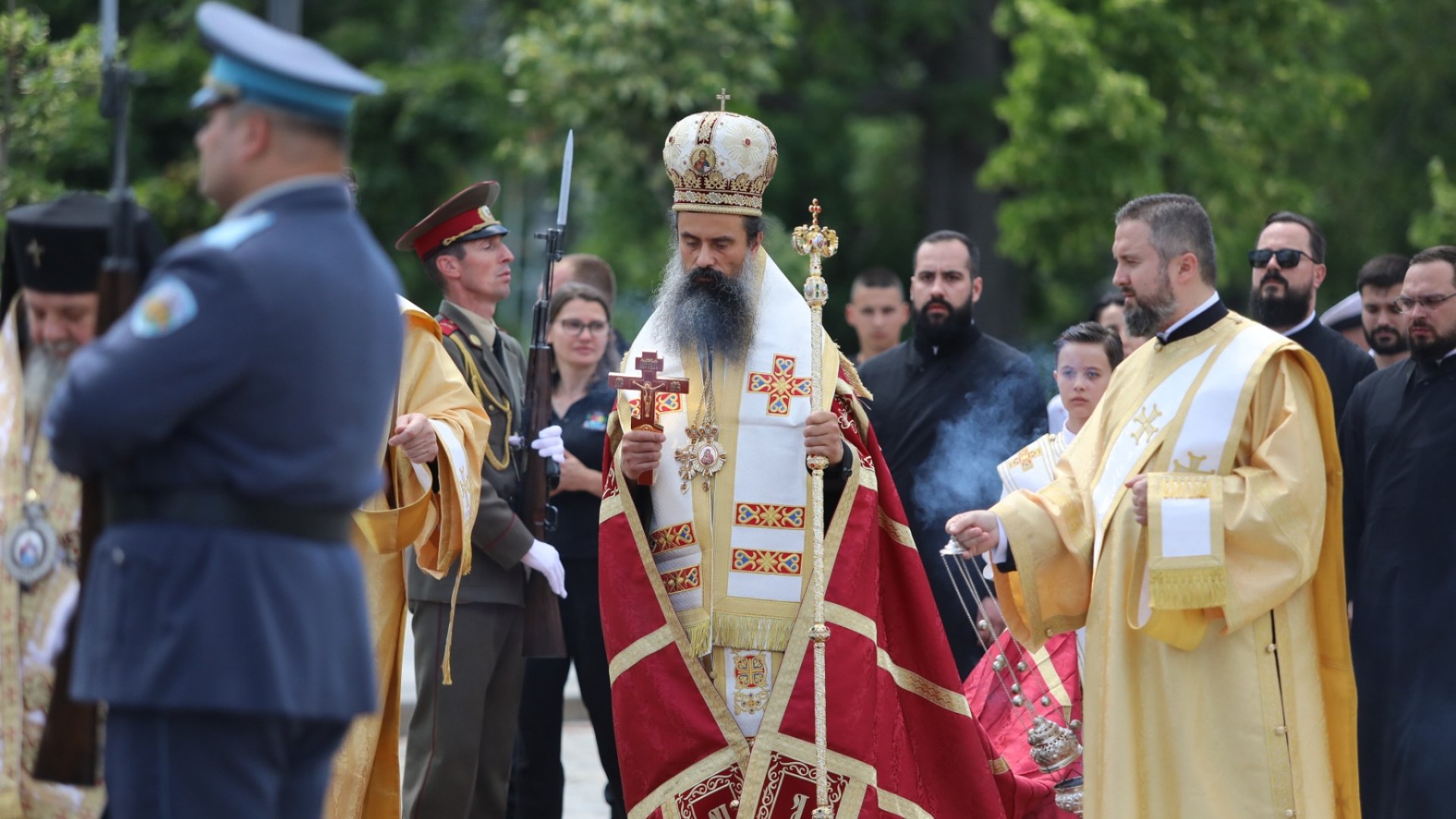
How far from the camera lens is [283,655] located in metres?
3.45

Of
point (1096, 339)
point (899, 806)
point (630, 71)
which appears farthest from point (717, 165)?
point (630, 71)

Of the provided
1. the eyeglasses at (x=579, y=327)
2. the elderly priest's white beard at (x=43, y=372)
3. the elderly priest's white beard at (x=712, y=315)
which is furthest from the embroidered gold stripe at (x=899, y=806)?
the eyeglasses at (x=579, y=327)

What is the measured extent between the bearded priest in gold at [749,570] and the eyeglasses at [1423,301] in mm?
2021

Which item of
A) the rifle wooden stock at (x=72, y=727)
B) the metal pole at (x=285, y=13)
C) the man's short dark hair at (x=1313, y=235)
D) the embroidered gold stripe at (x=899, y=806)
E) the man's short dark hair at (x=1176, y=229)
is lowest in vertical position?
the embroidered gold stripe at (x=899, y=806)

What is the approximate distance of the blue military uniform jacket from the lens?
11.0 ft

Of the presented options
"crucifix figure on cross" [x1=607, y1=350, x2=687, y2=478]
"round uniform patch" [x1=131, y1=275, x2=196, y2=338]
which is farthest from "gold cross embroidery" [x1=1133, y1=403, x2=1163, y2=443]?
"round uniform patch" [x1=131, y1=275, x2=196, y2=338]

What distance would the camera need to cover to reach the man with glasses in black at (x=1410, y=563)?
612 cm

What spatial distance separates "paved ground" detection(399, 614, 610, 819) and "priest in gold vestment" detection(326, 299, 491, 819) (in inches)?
58.6

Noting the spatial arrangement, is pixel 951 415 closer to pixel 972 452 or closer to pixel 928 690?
pixel 972 452

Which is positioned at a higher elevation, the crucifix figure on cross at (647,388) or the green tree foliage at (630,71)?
the green tree foliage at (630,71)

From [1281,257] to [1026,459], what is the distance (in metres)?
1.47

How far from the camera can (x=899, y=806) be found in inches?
224

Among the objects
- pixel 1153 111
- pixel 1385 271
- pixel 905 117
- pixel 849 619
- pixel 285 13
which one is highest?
pixel 905 117

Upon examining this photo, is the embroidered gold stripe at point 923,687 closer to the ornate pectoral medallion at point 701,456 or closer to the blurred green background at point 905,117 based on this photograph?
the ornate pectoral medallion at point 701,456
